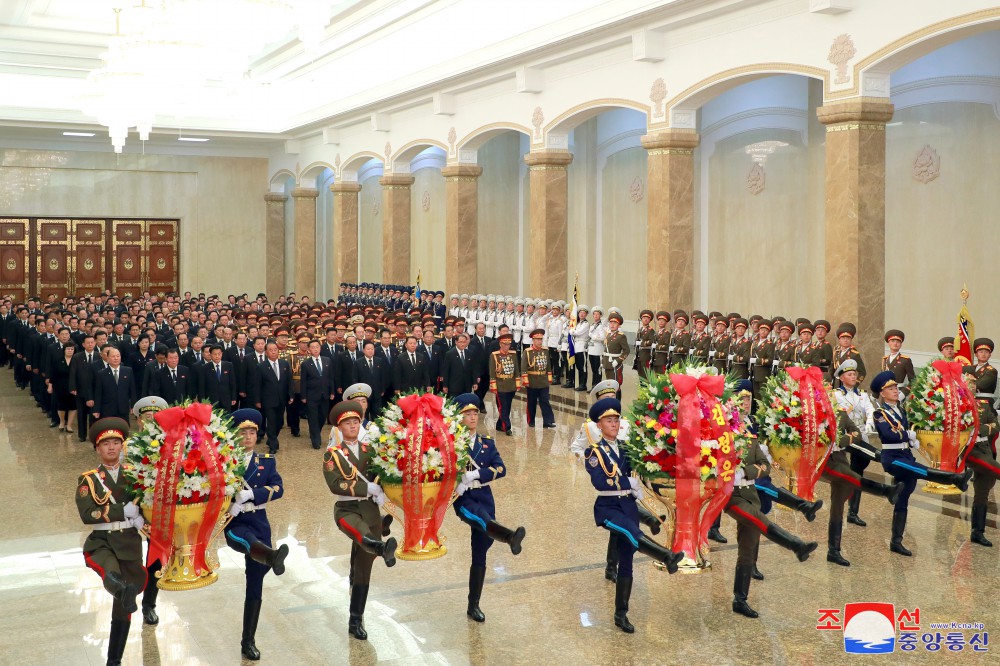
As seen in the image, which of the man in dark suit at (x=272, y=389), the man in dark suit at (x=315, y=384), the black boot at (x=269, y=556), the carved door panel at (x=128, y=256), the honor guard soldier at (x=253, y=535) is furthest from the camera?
the carved door panel at (x=128, y=256)

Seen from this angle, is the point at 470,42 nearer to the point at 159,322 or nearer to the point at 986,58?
the point at 159,322

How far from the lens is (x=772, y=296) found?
845 inches

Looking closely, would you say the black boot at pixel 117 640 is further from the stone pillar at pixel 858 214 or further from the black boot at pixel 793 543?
the stone pillar at pixel 858 214

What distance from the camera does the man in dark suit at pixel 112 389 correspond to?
13.7m

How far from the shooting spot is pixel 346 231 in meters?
31.3

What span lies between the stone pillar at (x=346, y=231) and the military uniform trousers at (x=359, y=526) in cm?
2423

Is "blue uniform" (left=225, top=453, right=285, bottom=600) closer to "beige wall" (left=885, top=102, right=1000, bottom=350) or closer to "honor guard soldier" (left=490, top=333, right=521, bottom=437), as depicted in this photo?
"honor guard soldier" (left=490, top=333, right=521, bottom=437)

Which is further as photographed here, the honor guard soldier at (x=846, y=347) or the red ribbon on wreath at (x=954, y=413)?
the honor guard soldier at (x=846, y=347)

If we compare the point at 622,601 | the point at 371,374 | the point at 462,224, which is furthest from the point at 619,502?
the point at 462,224

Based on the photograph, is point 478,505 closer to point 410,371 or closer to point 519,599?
point 519,599

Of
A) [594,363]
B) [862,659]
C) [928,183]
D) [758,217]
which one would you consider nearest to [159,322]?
[594,363]

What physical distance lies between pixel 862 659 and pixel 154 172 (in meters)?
33.6

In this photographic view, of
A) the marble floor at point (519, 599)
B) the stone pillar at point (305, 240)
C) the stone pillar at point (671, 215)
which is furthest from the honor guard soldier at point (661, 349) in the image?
the stone pillar at point (305, 240)

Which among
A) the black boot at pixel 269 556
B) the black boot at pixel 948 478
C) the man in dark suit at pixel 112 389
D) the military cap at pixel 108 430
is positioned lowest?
the black boot at pixel 269 556
